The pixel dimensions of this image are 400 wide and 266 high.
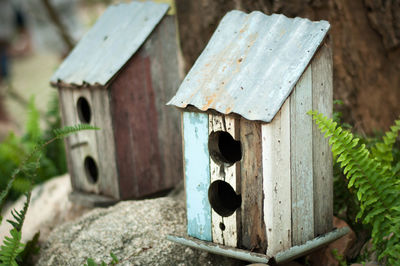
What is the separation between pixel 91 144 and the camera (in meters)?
4.57

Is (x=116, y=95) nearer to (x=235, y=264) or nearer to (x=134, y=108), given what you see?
(x=134, y=108)

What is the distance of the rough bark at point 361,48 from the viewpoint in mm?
4723

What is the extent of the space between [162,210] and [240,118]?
1.24 meters

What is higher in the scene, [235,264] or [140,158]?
[140,158]

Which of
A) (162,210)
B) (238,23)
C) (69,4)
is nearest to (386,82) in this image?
(238,23)

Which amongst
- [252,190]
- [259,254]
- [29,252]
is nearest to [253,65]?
[252,190]

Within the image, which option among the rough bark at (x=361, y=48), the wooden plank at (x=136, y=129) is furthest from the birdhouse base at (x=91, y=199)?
the rough bark at (x=361, y=48)

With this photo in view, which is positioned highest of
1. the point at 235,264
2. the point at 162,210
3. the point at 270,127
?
the point at 270,127

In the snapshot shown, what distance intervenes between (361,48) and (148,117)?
1979 mm

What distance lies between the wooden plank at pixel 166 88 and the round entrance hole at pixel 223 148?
1.07 m

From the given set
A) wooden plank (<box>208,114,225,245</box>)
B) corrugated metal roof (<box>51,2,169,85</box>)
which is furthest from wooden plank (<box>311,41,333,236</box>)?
corrugated metal roof (<box>51,2,169,85</box>)

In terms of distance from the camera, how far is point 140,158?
4520mm

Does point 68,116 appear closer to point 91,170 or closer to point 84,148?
point 84,148

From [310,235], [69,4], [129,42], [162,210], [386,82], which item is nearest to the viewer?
[310,235]
